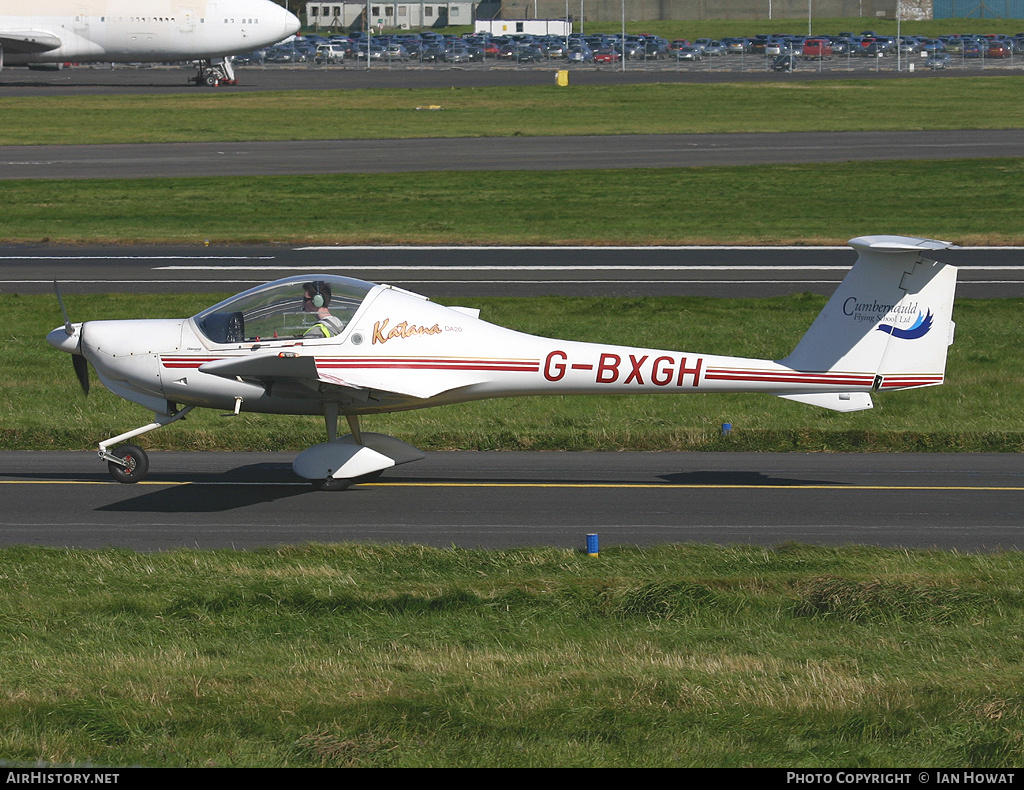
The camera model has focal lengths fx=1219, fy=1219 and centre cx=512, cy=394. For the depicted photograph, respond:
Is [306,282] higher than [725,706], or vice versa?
[306,282]


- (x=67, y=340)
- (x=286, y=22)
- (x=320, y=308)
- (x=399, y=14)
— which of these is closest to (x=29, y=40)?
→ (x=286, y=22)

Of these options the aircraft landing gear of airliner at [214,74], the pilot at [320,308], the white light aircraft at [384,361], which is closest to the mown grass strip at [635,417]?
the white light aircraft at [384,361]

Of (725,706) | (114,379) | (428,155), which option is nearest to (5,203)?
(428,155)

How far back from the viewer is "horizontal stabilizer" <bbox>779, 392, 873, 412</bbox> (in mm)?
13438

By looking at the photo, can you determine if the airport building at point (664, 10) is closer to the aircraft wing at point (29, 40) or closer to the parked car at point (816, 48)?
the parked car at point (816, 48)

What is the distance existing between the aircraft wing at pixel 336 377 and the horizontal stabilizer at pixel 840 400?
3747 millimetres

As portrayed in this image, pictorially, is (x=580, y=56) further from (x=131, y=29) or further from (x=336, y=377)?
(x=336, y=377)

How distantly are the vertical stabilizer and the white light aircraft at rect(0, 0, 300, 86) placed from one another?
64033 mm

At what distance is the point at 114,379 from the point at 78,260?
18517mm

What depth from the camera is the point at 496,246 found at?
33.2 metres

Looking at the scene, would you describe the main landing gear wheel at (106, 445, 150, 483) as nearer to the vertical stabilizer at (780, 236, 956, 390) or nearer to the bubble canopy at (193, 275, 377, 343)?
the bubble canopy at (193, 275, 377, 343)

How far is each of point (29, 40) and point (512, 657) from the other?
7187cm

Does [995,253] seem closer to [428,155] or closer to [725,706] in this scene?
[428,155]

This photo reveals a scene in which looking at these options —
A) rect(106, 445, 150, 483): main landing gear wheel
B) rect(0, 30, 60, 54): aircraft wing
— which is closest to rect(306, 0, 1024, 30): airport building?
rect(0, 30, 60, 54): aircraft wing
